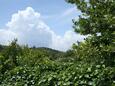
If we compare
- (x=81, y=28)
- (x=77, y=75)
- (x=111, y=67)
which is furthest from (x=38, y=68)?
(x=81, y=28)

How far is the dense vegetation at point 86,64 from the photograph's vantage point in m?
9.46

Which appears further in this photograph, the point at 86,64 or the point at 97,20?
the point at 97,20

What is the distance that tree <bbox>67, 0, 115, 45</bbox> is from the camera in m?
14.5

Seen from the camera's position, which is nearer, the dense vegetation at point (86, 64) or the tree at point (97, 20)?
the dense vegetation at point (86, 64)

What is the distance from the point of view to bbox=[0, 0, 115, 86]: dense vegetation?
9.46m

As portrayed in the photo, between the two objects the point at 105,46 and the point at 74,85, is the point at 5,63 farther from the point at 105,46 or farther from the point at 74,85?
the point at 74,85

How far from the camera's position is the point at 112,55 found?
13.9m

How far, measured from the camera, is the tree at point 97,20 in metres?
14.5

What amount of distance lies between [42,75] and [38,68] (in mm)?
683

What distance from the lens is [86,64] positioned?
1022cm

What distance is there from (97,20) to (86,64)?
5076 millimetres

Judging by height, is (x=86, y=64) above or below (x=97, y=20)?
below

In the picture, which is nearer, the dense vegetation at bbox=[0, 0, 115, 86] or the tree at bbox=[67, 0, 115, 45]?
the dense vegetation at bbox=[0, 0, 115, 86]

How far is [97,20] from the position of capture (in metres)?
15.0
